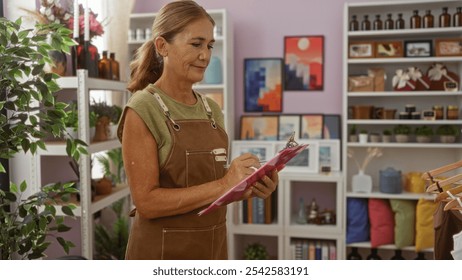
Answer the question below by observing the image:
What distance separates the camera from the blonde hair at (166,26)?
1.09m

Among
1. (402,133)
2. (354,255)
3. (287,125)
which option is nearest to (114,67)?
(287,125)

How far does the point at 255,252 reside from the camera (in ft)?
10.3

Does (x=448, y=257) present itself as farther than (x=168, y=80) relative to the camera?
Yes

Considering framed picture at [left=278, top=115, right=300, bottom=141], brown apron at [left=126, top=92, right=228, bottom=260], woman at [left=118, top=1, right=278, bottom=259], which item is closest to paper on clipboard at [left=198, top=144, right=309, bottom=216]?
woman at [left=118, top=1, right=278, bottom=259]

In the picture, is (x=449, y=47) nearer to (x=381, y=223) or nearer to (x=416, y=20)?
(x=416, y=20)

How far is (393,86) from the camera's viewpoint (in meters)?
2.96

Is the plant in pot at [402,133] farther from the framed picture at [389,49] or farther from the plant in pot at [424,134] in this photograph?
the framed picture at [389,49]

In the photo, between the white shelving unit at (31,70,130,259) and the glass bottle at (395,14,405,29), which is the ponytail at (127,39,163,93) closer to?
the white shelving unit at (31,70,130,259)

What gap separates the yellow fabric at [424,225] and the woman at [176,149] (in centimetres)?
193

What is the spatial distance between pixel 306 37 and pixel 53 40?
2.01 meters

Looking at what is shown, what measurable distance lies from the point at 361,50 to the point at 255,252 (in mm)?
1453
